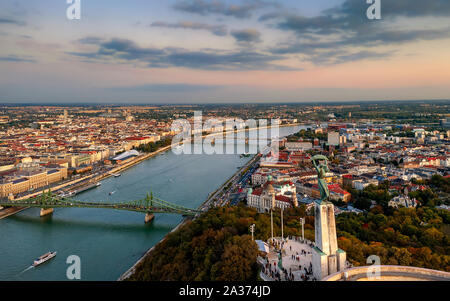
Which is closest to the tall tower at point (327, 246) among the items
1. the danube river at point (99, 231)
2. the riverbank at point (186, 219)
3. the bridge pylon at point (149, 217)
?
the riverbank at point (186, 219)

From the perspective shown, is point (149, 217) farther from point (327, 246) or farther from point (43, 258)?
point (327, 246)

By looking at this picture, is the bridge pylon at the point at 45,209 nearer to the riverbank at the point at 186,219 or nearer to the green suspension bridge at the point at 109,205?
the green suspension bridge at the point at 109,205

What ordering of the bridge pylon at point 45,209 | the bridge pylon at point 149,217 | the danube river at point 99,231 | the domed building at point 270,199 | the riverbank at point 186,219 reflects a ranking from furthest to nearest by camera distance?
the bridge pylon at point 45,209 → the domed building at point 270,199 → the bridge pylon at point 149,217 → the danube river at point 99,231 → the riverbank at point 186,219

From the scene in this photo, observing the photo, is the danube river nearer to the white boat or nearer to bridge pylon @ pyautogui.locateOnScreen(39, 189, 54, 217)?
the white boat

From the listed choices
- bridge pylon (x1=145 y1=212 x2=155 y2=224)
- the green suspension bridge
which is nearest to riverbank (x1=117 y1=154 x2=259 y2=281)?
the green suspension bridge
